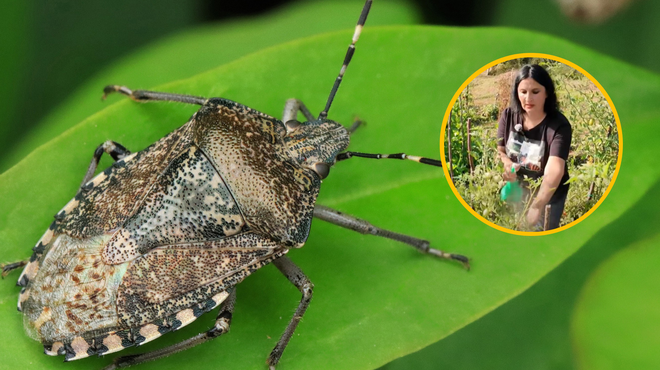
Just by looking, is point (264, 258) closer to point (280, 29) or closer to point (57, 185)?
point (57, 185)

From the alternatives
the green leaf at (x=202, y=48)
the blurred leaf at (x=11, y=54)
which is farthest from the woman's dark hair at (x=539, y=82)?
the blurred leaf at (x=11, y=54)

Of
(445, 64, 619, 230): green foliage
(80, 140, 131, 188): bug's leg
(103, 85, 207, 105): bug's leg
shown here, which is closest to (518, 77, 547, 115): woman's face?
(445, 64, 619, 230): green foliage

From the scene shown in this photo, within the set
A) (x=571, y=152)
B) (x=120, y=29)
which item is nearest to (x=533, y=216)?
(x=571, y=152)

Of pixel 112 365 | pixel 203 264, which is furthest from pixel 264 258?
pixel 112 365

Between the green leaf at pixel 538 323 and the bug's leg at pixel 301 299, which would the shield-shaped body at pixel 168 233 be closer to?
the bug's leg at pixel 301 299

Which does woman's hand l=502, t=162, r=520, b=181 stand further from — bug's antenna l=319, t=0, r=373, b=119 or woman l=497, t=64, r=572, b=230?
bug's antenna l=319, t=0, r=373, b=119

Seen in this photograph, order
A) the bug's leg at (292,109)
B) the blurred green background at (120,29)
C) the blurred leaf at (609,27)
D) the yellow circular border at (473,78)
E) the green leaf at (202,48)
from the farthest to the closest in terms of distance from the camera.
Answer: the blurred leaf at (609,27)
the blurred green background at (120,29)
the green leaf at (202,48)
the bug's leg at (292,109)
the yellow circular border at (473,78)

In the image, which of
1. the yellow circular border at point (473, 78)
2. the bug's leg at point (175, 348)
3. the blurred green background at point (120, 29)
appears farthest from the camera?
the blurred green background at point (120, 29)
